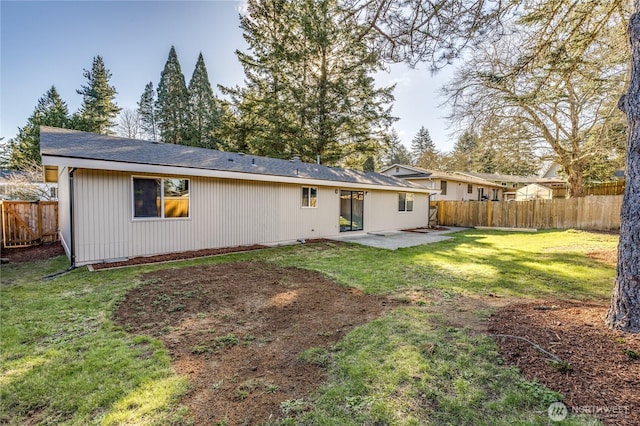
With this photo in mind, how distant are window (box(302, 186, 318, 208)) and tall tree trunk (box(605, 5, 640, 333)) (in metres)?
8.91

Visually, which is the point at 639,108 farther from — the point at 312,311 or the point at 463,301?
the point at 312,311

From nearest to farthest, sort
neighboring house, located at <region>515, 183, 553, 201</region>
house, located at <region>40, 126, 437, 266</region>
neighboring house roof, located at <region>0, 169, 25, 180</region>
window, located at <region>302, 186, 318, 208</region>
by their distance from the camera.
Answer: house, located at <region>40, 126, 437, 266</region>
window, located at <region>302, 186, 318, 208</region>
neighboring house roof, located at <region>0, 169, 25, 180</region>
neighboring house, located at <region>515, 183, 553, 201</region>

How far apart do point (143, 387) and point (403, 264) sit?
5.86 meters

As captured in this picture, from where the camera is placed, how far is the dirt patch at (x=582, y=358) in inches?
77.9

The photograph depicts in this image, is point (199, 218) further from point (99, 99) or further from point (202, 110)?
point (99, 99)

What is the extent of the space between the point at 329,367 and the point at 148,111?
33.8 metres

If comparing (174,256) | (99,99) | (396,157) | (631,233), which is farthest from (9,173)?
(396,157)

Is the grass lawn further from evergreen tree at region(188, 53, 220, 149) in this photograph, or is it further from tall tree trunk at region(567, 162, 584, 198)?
evergreen tree at region(188, 53, 220, 149)

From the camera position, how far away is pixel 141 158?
734 cm

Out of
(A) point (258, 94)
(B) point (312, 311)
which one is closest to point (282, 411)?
(B) point (312, 311)

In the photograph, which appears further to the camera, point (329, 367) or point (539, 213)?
point (539, 213)

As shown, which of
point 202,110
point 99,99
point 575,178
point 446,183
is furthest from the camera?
point 202,110

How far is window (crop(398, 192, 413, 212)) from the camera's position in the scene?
15188 millimetres

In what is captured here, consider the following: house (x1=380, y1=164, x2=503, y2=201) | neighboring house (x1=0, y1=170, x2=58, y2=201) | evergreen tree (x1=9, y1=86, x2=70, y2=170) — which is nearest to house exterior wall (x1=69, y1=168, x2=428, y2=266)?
neighboring house (x1=0, y1=170, x2=58, y2=201)
